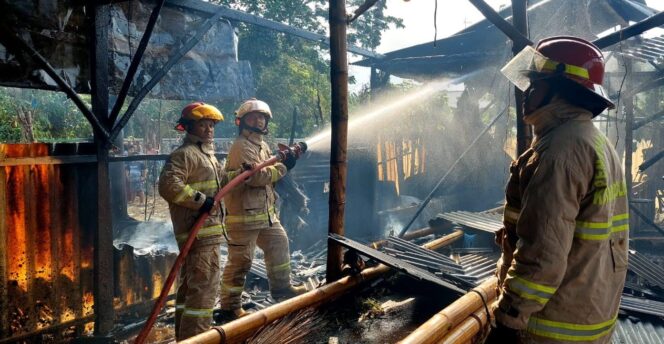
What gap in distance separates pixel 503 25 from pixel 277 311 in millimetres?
3021

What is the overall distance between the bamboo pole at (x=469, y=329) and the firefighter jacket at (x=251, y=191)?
2.72 metres

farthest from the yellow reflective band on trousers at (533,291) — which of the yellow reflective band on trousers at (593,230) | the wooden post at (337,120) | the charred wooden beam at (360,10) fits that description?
the charred wooden beam at (360,10)

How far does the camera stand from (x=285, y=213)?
8.88 m

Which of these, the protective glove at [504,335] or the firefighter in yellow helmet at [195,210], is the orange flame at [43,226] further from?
the protective glove at [504,335]

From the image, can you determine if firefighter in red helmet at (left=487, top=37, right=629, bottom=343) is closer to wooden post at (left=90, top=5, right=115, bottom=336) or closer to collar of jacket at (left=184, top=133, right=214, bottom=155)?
collar of jacket at (left=184, top=133, right=214, bottom=155)

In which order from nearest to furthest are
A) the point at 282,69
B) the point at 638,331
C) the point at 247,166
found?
the point at 638,331 < the point at 247,166 < the point at 282,69

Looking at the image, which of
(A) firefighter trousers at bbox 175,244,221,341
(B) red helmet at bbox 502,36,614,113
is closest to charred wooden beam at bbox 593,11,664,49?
(B) red helmet at bbox 502,36,614,113

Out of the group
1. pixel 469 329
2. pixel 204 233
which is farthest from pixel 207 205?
pixel 469 329

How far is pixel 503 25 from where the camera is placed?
11.5 feet

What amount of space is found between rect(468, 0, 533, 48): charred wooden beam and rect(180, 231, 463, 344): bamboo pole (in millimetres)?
2405

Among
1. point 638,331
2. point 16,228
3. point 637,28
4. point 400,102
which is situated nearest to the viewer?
point 637,28

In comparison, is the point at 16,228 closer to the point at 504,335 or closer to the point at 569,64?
the point at 504,335

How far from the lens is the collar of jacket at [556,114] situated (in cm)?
190

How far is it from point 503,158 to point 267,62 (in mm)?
12692
